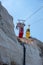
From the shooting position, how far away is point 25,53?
14438mm

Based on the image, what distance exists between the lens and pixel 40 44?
18.5 m

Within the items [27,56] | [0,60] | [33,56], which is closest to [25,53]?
[27,56]

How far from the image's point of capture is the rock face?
1145 centimetres

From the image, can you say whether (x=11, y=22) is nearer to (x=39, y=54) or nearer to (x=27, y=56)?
(x=27, y=56)

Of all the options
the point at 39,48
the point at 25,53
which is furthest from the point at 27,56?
the point at 39,48

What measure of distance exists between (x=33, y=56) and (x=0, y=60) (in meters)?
5.07

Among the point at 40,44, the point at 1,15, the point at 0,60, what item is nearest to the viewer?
the point at 0,60

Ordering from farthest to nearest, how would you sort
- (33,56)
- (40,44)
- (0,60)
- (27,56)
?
1. (40,44)
2. (33,56)
3. (27,56)
4. (0,60)

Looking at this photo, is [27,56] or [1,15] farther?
[27,56]

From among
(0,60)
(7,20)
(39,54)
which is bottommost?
(0,60)

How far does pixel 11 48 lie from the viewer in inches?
480

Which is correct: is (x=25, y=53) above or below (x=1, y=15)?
below

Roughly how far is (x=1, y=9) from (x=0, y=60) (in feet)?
9.39

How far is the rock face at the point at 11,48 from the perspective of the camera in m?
11.4
